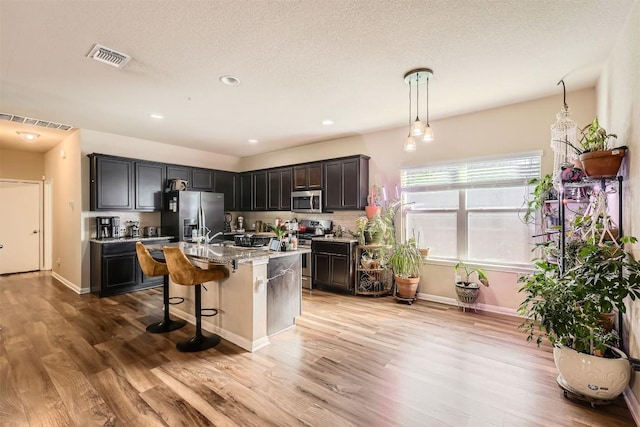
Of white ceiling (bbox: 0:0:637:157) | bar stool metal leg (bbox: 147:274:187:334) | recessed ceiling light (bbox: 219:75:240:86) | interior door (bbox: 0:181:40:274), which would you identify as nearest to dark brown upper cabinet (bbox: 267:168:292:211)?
white ceiling (bbox: 0:0:637:157)

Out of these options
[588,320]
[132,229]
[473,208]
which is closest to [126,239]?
[132,229]

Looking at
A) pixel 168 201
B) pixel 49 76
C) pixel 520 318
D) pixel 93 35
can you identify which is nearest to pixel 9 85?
pixel 49 76

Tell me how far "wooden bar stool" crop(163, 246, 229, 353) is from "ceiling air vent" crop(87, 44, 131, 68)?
5.78 feet

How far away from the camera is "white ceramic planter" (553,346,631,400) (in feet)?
6.33

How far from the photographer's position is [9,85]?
3.13 metres

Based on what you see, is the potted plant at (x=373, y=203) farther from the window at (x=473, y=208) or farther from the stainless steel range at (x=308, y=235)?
the stainless steel range at (x=308, y=235)

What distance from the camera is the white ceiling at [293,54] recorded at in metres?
2.03

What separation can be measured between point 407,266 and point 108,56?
419cm

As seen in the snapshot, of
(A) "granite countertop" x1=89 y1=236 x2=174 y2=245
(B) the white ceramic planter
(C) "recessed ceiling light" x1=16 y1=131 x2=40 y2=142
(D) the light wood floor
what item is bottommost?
(D) the light wood floor

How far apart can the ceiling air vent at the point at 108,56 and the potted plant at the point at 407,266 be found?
3.92 m

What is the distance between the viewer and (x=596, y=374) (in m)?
1.96

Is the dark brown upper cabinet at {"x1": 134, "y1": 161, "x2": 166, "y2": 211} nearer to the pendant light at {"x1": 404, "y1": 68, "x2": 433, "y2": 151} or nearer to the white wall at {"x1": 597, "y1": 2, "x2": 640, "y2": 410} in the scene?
the pendant light at {"x1": 404, "y1": 68, "x2": 433, "y2": 151}

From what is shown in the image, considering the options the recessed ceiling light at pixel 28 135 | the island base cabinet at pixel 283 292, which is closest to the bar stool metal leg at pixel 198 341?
the island base cabinet at pixel 283 292

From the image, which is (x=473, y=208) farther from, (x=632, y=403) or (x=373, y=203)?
(x=632, y=403)
